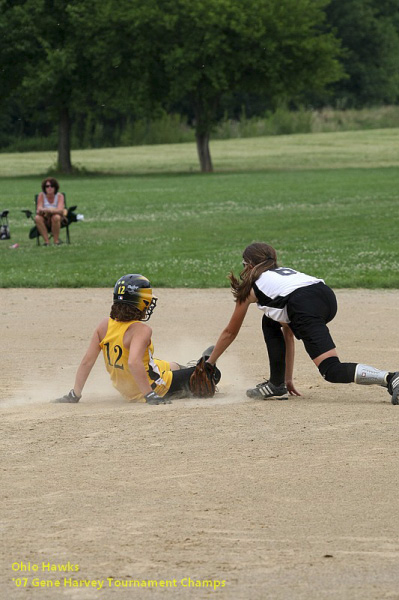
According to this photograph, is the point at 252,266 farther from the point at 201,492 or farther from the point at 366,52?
the point at 366,52

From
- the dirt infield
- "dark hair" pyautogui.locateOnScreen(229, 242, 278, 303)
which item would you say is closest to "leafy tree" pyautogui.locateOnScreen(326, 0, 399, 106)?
"dark hair" pyautogui.locateOnScreen(229, 242, 278, 303)

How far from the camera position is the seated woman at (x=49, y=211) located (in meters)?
20.8

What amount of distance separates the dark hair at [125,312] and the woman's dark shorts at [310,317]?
1.14 metres

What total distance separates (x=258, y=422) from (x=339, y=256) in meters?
11.4

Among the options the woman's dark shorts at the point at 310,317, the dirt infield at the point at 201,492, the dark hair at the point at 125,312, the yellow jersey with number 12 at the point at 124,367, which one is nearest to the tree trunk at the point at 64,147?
the dirt infield at the point at 201,492

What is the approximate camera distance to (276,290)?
782cm

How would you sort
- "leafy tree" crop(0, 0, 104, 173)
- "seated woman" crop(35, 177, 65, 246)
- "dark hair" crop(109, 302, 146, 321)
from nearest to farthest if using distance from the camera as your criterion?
"dark hair" crop(109, 302, 146, 321), "seated woman" crop(35, 177, 65, 246), "leafy tree" crop(0, 0, 104, 173)

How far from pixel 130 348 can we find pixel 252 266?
3.64ft

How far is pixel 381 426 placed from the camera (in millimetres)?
7031

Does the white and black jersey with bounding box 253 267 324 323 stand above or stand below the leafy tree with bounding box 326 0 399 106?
below

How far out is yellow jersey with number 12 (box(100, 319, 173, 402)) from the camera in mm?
7938

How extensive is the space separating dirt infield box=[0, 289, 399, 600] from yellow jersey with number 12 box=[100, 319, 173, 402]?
19 cm

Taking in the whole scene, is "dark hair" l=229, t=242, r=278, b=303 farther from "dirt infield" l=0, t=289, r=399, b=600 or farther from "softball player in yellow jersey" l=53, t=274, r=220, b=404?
"dirt infield" l=0, t=289, r=399, b=600

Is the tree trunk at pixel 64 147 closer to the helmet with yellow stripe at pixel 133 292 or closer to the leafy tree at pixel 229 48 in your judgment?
the leafy tree at pixel 229 48
